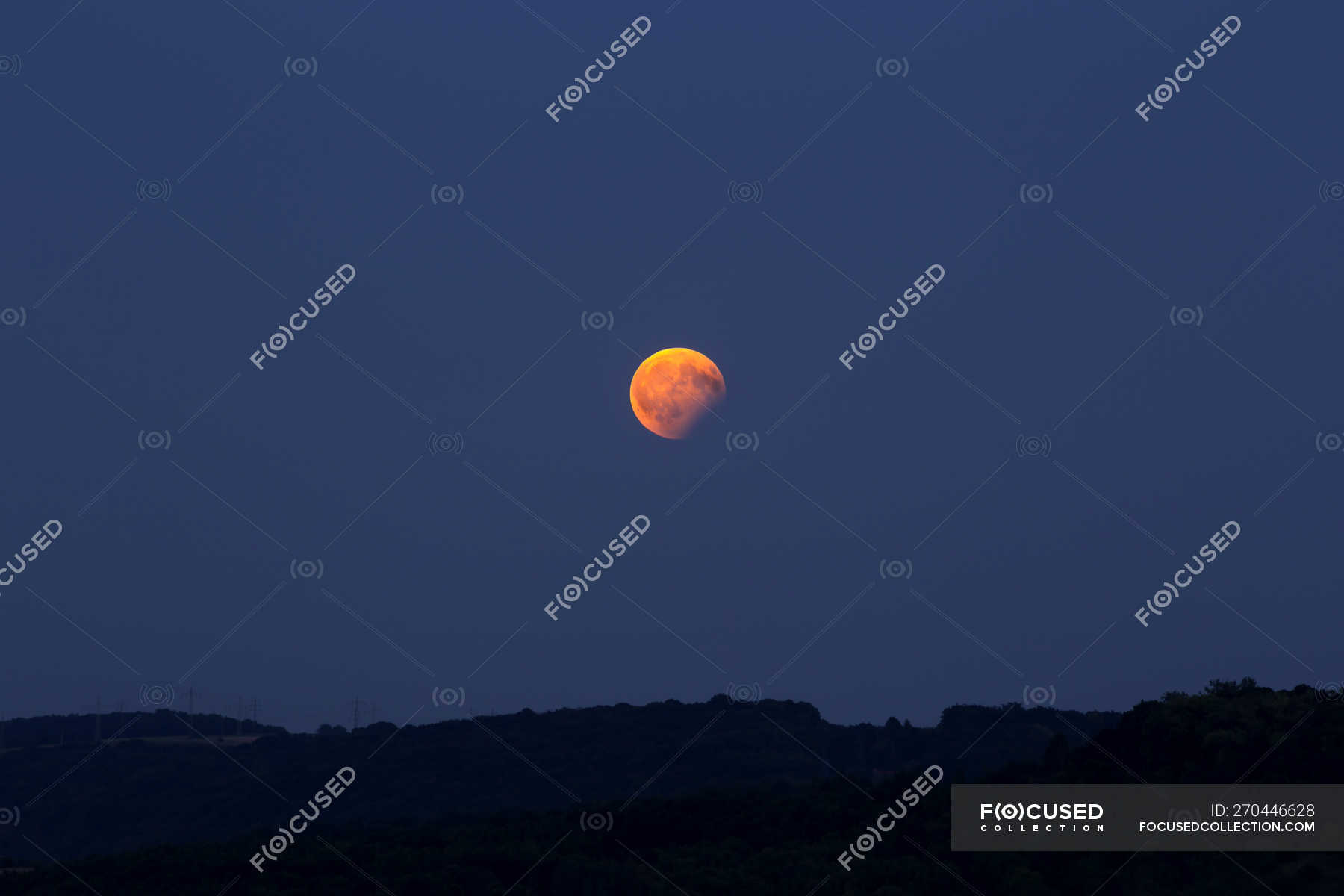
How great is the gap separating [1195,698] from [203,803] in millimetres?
76286

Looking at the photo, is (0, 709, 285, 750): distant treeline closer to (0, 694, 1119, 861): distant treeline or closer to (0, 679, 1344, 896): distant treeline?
(0, 694, 1119, 861): distant treeline

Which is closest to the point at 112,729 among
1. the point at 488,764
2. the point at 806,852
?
the point at 488,764

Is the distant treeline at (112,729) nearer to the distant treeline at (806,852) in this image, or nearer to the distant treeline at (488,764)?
the distant treeline at (488,764)

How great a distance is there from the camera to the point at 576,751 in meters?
92.1

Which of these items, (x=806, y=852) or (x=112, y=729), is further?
(x=112, y=729)

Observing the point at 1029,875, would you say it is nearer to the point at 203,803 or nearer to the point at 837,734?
the point at 837,734

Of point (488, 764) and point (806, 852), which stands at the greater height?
point (488, 764)

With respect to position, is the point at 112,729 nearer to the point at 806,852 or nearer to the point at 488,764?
the point at 488,764

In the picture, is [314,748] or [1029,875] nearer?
[1029,875]

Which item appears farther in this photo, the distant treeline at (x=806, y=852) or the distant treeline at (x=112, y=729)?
the distant treeline at (x=112, y=729)

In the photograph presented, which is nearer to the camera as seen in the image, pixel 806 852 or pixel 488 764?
pixel 806 852

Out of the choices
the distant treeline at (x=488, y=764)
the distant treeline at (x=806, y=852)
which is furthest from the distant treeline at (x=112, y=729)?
the distant treeline at (x=806, y=852)

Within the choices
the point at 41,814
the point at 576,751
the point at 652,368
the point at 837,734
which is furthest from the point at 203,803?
the point at 652,368

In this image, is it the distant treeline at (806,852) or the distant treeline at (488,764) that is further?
the distant treeline at (488,764)
